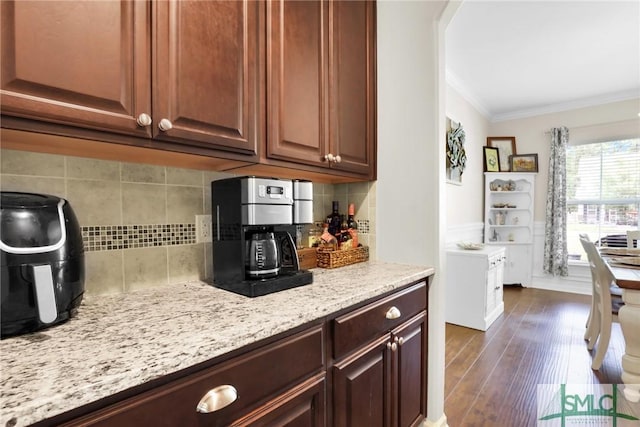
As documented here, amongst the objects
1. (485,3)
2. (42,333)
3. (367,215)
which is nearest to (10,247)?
(42,333)

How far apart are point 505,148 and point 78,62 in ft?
18.2

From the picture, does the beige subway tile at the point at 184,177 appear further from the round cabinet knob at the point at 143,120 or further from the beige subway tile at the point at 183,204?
the round cabinet knob at the point at 143,120

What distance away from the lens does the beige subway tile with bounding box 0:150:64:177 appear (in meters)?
0.90

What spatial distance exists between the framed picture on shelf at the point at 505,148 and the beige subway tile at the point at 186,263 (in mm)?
5022

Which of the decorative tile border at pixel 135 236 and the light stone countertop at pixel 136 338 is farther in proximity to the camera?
the decorative tile border at pixel 135 236

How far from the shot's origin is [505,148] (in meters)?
4.96

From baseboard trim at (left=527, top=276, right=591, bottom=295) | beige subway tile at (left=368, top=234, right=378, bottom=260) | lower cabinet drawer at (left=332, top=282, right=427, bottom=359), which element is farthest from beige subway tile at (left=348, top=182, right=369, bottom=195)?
baseboard trim at (left=527, top=276, right=591, bottom=295)

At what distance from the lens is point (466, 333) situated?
116 inches

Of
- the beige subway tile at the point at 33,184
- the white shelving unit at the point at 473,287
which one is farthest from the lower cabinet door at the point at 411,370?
the white shelving unit at the point at 473,287

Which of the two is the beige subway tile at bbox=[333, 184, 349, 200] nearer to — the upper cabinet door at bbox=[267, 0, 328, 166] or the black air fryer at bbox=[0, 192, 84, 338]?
the upper cabinet door at bbox=[267, 0, 328, 166]

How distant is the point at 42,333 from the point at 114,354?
27 cm

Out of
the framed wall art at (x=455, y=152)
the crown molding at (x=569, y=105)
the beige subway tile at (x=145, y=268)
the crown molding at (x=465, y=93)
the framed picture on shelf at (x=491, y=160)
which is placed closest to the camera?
the beige subway tile at (x=145, y=268)

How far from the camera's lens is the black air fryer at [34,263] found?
0.68m

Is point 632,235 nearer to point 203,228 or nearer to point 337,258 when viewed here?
point 337,258
